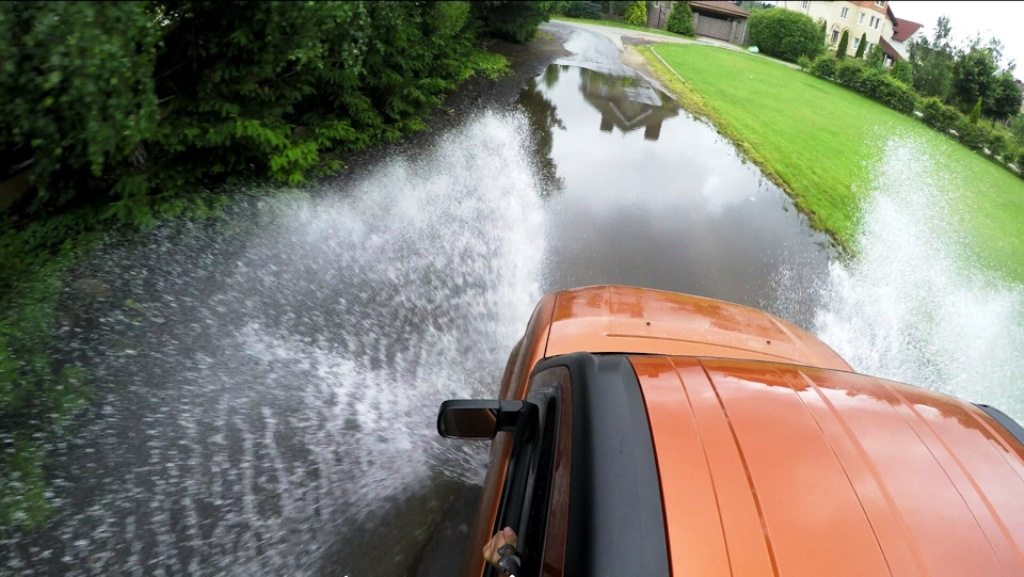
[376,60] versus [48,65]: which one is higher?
[376,60]

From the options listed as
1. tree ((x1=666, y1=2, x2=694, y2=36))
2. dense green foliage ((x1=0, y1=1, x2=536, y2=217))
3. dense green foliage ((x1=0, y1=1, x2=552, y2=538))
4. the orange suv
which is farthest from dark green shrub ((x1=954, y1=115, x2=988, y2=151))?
tree ((x1=666, y1=2, x2=694, y2=36))

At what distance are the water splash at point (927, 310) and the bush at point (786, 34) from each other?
94.7 ft

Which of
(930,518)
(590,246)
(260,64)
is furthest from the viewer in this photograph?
(590,246)

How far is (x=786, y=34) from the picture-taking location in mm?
33219

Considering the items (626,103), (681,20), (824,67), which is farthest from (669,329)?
(681,20)

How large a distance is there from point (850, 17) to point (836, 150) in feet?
110

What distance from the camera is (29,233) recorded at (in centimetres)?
420

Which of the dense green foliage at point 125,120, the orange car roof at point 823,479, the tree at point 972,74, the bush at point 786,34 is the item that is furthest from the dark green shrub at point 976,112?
the bush at point 786,34

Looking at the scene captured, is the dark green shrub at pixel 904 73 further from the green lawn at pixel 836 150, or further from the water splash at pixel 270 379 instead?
the water splash at pixel 270 379

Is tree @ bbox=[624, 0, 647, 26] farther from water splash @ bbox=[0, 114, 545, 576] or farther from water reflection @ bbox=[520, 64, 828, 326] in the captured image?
water splash @ bbox=[0, 114, 545, 576]

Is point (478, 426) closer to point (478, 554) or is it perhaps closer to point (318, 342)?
point (478, 554)

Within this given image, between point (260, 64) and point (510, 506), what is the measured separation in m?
3.93

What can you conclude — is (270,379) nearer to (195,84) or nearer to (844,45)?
(195,84)

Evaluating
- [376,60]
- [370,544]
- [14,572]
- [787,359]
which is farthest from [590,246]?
[14,572]
